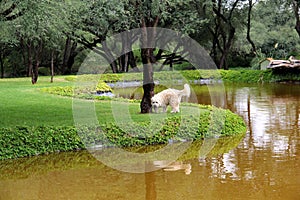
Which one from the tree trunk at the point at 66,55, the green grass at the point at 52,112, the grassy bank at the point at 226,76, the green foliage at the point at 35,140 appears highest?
the tree trunk at the point at 66,55

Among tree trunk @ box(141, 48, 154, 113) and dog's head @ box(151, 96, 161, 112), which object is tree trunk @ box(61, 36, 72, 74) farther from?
dog's head @ box(151, 96, 161, 112)

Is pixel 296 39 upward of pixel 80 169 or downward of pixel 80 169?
upward

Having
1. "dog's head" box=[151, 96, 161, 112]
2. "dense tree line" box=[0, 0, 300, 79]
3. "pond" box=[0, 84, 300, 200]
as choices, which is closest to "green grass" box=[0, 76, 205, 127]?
"dog's head" box=[151, 96, 161, 112]

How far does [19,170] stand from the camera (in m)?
7.40

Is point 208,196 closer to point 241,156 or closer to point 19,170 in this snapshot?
point 241,156

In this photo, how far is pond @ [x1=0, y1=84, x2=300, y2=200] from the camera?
604 cm

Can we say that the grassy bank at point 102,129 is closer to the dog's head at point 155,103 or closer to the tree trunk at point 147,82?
the tree trunk at point 147,82

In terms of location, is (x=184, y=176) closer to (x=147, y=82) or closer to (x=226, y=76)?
(x=147, y=82)

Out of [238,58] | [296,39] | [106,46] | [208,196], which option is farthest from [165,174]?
[238,58]

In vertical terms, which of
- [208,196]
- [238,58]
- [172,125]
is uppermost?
[238,58]

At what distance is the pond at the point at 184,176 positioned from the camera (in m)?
6.04

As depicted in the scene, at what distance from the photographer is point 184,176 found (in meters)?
6.83

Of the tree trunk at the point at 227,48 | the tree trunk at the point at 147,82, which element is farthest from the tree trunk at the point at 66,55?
the tree trunk at the point at 147,82

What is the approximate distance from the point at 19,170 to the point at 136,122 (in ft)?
8.44
